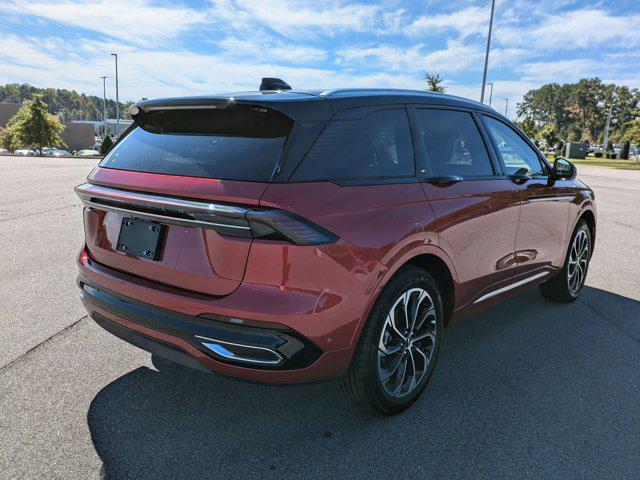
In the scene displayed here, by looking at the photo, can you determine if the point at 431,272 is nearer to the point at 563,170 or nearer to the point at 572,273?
the point at 563,170

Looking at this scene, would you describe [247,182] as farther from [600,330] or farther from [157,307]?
[600,330]

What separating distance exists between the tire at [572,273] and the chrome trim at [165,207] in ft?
12.1

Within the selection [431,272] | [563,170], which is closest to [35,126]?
[563,170]

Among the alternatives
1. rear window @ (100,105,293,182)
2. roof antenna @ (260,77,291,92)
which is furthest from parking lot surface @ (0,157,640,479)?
roof antenna @ (260,77,291,92)

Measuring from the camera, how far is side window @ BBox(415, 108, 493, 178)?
3.13 m

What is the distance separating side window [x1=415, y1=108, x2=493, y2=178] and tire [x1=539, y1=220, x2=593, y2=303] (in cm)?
177

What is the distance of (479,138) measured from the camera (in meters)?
3.69

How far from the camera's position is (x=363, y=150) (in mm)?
2668

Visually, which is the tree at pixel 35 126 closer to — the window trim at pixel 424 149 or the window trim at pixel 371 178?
the window trim at pixel 424 149

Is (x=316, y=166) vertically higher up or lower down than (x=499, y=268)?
higher up

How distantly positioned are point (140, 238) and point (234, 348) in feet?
2.50

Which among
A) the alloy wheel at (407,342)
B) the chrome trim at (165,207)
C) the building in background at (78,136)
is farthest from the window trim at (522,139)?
the building in background at (78,136)

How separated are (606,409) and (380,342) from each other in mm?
1505

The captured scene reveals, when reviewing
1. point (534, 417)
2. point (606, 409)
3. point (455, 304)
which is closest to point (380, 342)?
point (455, 304)
